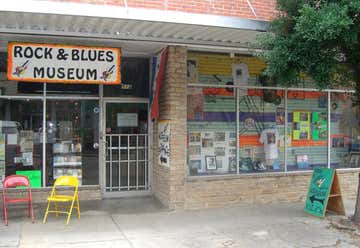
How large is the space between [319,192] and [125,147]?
163 inches

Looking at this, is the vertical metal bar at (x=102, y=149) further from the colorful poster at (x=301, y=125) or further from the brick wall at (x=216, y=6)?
the colorful poster at (x=301, y=125)

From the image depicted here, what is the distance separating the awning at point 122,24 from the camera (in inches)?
257

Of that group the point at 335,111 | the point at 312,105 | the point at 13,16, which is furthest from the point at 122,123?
the point at 335,111

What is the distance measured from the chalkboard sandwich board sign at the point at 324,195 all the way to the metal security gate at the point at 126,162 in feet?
11.7

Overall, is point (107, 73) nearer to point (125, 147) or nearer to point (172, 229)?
point (125, 147)

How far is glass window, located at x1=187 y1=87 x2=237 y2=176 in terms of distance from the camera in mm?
9234

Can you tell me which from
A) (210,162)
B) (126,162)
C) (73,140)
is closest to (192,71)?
(210,162)

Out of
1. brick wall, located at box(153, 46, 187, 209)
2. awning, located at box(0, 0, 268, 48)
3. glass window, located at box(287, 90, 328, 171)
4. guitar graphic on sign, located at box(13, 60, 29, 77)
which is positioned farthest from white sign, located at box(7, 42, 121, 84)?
glass window, located at box(287, 90, 328, 171)

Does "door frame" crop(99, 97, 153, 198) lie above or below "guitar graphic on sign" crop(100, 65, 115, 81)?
below

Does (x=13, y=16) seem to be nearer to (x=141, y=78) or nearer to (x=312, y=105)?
(x=141, y=78)

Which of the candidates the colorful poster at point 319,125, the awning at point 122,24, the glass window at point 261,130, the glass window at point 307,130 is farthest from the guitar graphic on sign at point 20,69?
the colorful poster at point 319,125

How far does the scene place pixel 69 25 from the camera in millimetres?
7543

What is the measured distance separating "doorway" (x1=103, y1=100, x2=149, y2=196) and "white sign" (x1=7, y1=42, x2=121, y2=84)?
4.80ft

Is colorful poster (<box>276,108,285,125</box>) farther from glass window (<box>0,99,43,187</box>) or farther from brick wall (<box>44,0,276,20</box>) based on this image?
glass window (<box>0,99,43,187</box>)
